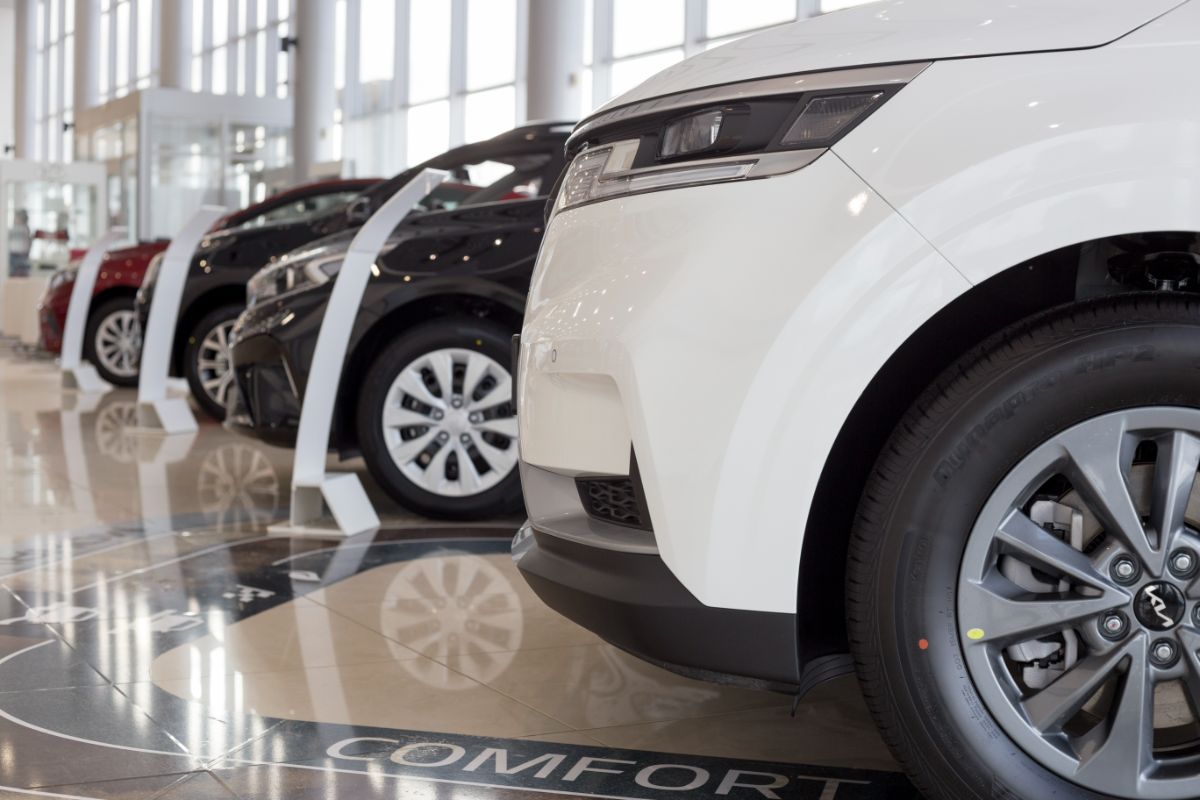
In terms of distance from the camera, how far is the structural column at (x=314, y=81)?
21.1 m

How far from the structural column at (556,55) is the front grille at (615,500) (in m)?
13.5

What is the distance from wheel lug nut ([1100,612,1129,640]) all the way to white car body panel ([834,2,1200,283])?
527mm

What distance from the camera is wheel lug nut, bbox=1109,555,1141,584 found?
183cm

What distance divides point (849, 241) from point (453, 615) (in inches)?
81.2

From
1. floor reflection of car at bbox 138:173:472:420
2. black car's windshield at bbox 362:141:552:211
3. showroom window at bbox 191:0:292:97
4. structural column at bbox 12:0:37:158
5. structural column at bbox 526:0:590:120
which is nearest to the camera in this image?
black car's windshield at bbox 362:141:552:211

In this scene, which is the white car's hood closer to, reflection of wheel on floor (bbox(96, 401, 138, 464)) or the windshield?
reflection of wheel on floor (bbox(96, 401, 138, 464))

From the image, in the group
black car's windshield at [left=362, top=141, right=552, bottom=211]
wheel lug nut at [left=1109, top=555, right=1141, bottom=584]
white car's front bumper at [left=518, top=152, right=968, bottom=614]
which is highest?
black car's windshield at [left=362, top=141, right=552, bottom=211]

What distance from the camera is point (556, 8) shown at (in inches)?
599

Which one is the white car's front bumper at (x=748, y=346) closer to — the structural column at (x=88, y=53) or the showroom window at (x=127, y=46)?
the showroom window at (x=127, y=46)

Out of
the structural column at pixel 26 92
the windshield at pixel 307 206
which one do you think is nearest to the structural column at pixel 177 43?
the structural column at pixel 26 92

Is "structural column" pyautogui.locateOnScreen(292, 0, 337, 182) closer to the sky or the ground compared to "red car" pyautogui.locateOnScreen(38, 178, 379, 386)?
closer to the sky

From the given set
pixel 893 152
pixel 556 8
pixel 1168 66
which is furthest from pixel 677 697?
pixel 556 8

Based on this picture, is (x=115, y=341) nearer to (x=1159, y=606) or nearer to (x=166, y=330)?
(x=166, y=330)

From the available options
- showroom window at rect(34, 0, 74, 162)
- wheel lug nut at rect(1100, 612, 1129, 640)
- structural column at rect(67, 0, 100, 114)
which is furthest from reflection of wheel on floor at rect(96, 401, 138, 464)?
→ showroom window at rect(34, 0, 74, 162)
